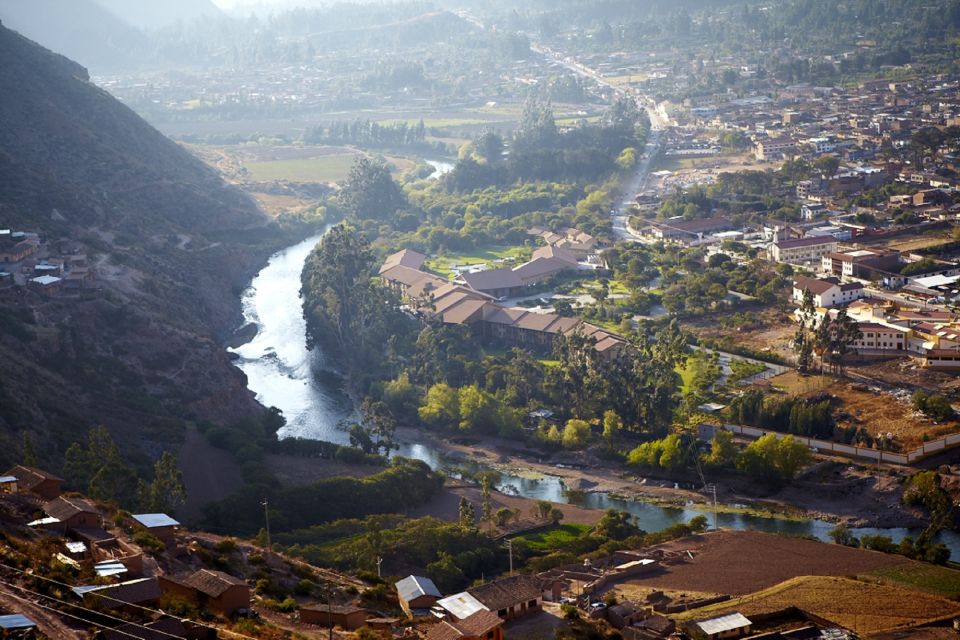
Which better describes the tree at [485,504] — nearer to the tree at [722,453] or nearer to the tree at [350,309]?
the tree at [722,453]

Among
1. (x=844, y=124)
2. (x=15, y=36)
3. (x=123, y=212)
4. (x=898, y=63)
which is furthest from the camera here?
(x=898, y=63)

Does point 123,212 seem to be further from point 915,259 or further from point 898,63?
point 898,63

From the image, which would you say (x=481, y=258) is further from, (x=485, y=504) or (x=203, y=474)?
(x=485, y=504)

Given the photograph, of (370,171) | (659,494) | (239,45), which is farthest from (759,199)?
(239,45)

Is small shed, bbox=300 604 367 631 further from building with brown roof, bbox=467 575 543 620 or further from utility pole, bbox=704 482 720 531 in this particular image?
utility pole, bbox=704 482 720 531

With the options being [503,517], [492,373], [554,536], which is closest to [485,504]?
[503,517]

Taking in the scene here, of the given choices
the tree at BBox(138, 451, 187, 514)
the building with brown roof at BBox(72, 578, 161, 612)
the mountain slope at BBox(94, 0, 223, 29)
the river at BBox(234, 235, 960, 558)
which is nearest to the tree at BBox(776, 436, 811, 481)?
the river at BBox(234, 235, 960, 558)

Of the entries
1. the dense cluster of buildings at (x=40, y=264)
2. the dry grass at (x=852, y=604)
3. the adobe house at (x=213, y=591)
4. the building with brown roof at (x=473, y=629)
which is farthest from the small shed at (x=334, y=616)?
the dense cluster of buildings at (x=40, y=264)
